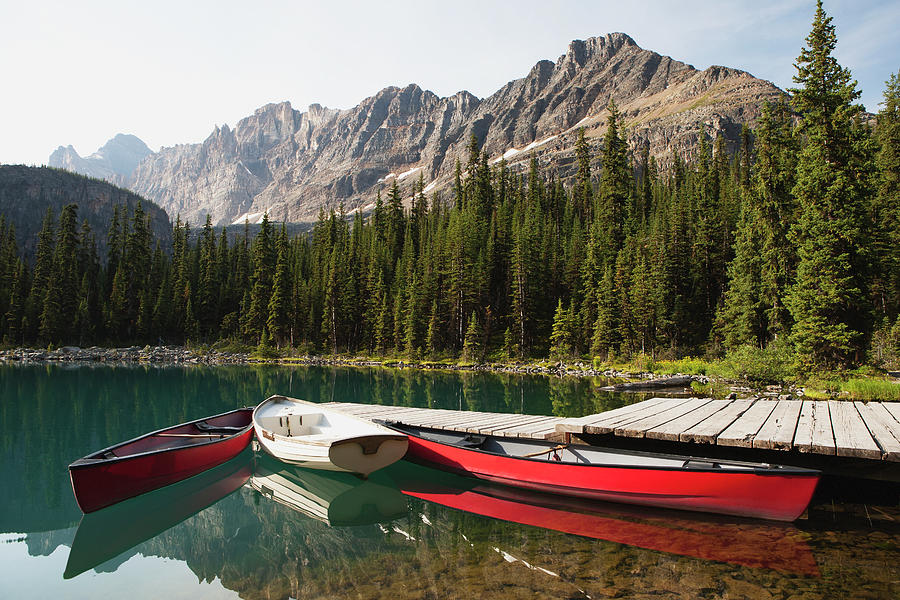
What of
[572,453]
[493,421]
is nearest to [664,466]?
[572,453]

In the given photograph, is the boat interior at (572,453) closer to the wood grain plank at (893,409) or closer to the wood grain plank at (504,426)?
the wood grain plank at (504,426)

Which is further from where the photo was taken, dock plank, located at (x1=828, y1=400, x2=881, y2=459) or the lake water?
dock plank, located at (x1=828, y1=400, x2=881, y2=459)

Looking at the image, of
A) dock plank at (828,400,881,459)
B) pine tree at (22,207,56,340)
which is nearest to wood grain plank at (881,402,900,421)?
dock plank at (828,400,881,459)

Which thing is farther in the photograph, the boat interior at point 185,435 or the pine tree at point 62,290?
the pine tree at point 62,290

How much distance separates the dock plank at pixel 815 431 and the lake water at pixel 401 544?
4.27ft

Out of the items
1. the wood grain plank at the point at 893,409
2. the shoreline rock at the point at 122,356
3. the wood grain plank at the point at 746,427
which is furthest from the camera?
the shoreline rock at the point at 122,356

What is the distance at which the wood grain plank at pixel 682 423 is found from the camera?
8844 mm

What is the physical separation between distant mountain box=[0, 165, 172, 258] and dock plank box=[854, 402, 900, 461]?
138m

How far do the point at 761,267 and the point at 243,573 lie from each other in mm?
34975

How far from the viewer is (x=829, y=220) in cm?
2017

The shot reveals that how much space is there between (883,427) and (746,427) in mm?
2300

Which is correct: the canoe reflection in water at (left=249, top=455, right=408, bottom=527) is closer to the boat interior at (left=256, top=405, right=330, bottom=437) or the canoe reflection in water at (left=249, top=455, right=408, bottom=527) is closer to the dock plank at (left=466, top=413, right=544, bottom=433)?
Answer: the boat interior at (left=256, top=405, right=330, bottom=437)

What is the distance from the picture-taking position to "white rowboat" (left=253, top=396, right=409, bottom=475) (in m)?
9.90

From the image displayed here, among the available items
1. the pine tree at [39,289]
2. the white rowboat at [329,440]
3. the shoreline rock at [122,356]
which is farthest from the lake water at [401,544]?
the pine tree at [39,289]
